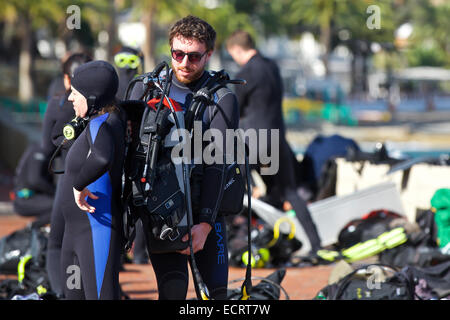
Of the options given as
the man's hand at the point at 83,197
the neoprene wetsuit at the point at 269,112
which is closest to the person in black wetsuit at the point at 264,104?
the neoprene wetsuit at the point at 269,112

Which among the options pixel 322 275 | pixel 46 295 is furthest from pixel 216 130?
pixel 322 275

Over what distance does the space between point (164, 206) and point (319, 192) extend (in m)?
5.54

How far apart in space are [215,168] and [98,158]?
54cm

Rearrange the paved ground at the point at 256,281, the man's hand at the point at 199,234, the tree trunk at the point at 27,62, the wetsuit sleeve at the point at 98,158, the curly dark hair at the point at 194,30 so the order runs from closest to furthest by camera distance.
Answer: the wetsuit sleeve at the point at 98,158
the man's hand at the point at 199,234
the curly dark hair at the point at 194,30
the paved ground at the point at 256,281
the tree trunk at the point at 27,62

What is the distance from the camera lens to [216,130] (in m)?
3.64

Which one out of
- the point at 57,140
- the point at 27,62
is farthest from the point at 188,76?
the point at 27,62

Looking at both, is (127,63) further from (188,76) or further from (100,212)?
(100,212)

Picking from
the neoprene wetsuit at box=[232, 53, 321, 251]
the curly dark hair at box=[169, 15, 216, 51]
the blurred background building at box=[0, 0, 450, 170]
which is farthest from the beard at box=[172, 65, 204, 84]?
the blurred background building at box=[0, 0, 450, 170]

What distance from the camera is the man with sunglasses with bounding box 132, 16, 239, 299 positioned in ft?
11.8

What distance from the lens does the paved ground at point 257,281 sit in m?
6.15

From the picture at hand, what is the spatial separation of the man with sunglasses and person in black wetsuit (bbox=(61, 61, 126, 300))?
0.18 metres

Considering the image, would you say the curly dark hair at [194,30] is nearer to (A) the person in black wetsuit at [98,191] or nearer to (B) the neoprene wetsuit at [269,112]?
(A) the person in black wetsuit at [98,191]

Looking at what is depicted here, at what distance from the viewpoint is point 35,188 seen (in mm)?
7438
